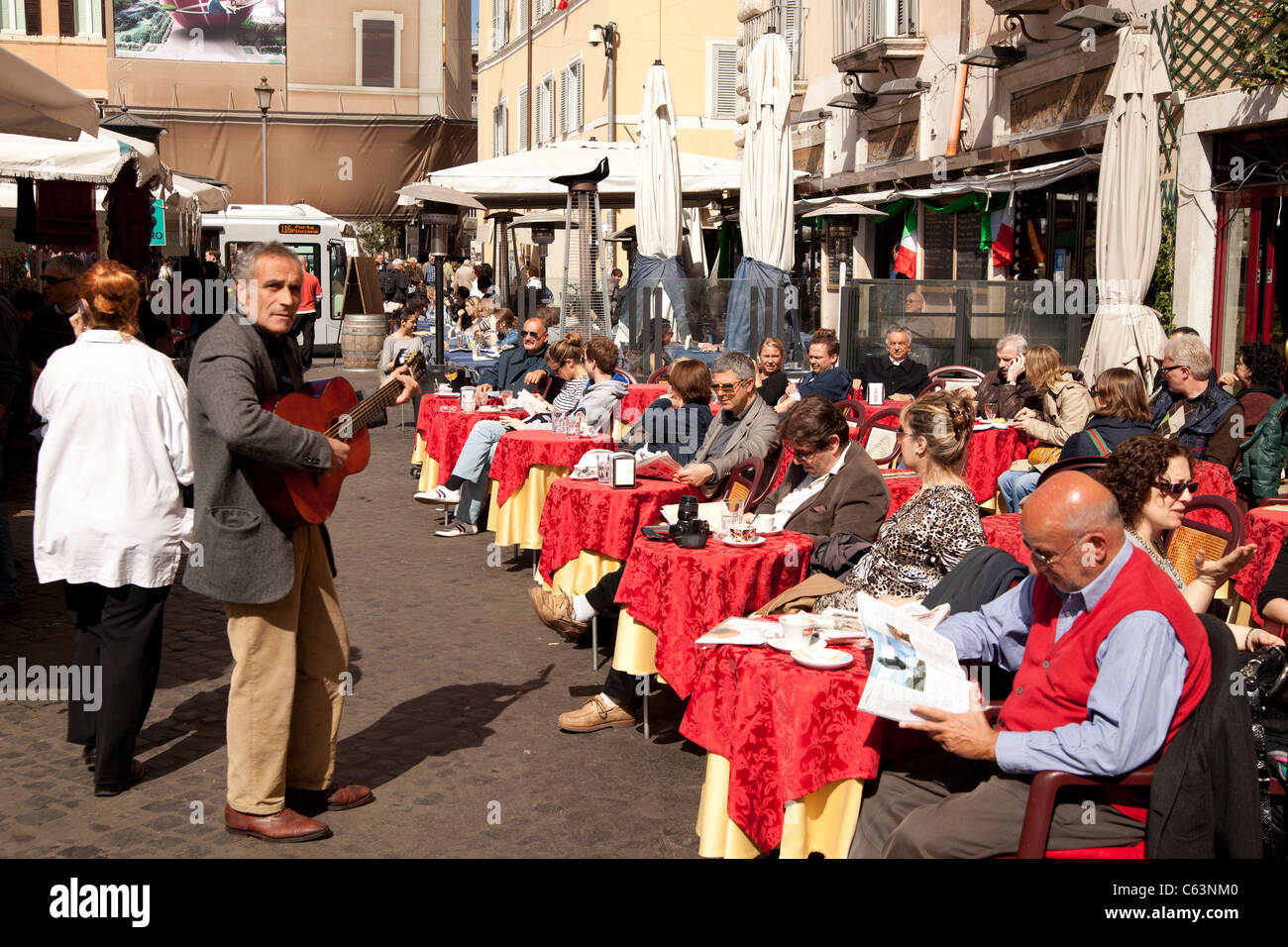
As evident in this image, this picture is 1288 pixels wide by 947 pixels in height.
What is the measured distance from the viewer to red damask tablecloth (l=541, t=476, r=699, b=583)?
6836 millimetres

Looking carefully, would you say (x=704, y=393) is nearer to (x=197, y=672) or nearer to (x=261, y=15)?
(x=197, y=672)

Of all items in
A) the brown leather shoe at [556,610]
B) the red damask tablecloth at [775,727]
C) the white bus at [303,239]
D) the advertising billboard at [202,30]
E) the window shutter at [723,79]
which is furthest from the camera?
the advertising billboard at [202,30]

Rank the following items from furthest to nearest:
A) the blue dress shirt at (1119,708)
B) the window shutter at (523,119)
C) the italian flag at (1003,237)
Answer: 1. the window shutter at (523,119)
2. the italian flag at (1003,237)
3. the blue dress shirt at (1119,708)

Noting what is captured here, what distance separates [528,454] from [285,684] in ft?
14.7

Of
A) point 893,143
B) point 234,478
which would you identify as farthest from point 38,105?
point 893,143

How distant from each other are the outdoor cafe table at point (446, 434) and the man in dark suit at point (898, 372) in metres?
3.71

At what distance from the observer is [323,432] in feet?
15.0

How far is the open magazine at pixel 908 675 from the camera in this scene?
11.4ft

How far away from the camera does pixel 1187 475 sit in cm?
470

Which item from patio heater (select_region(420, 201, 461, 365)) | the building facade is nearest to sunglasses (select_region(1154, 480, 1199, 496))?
patio heater (select_region(420, 201, 461, 365))

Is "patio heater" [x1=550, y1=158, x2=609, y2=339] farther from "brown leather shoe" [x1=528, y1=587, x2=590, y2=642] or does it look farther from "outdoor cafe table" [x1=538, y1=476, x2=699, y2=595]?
"brown leather shoe" [x1=528, y1=587, x2=590, y2=642]

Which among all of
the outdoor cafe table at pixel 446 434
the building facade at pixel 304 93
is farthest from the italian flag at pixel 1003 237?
the building facade at pixel 304 93

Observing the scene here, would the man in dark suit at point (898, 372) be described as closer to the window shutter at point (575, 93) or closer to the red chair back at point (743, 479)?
the red chair back at point (743, 479)

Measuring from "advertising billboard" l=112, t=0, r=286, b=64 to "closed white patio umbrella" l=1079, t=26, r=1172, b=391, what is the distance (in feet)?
121
